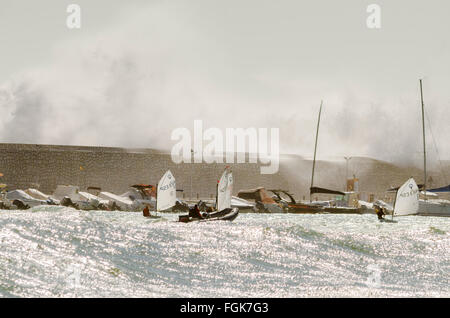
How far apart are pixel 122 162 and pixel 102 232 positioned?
72.7 meters

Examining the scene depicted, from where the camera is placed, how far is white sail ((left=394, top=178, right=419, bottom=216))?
60.4 metres

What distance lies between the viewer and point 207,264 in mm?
22672

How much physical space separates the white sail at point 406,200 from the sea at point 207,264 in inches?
998

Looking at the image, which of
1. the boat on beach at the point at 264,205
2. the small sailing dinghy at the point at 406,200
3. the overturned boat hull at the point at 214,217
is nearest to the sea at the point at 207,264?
the overturned boat hull at the point at 214,217

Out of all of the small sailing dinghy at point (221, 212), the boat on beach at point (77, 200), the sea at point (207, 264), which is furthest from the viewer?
the boat on beach at point (77, 200)

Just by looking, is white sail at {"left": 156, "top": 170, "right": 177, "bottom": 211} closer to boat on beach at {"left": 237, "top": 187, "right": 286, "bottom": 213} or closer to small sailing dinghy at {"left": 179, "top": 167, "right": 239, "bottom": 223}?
small sailing dinghy at {"left": 179, "top": 167, "right": 239, "bottom": 223}

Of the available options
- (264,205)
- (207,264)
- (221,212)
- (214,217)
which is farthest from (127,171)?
(207,264)

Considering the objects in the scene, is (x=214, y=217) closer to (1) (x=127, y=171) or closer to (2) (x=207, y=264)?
(2) (x=207, y=264)

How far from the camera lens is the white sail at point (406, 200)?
60438 millimetres

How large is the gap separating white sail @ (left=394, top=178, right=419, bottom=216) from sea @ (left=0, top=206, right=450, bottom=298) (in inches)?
998

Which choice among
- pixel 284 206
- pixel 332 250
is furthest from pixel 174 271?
pixel 284 206

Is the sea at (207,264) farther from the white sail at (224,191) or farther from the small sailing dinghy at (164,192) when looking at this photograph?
the small sailing dinghy at (164,192)

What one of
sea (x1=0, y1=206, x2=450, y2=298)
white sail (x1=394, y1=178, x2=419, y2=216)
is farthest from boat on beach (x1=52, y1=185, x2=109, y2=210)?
sea (x1=0, y1=206, x2=450, y2=298)
